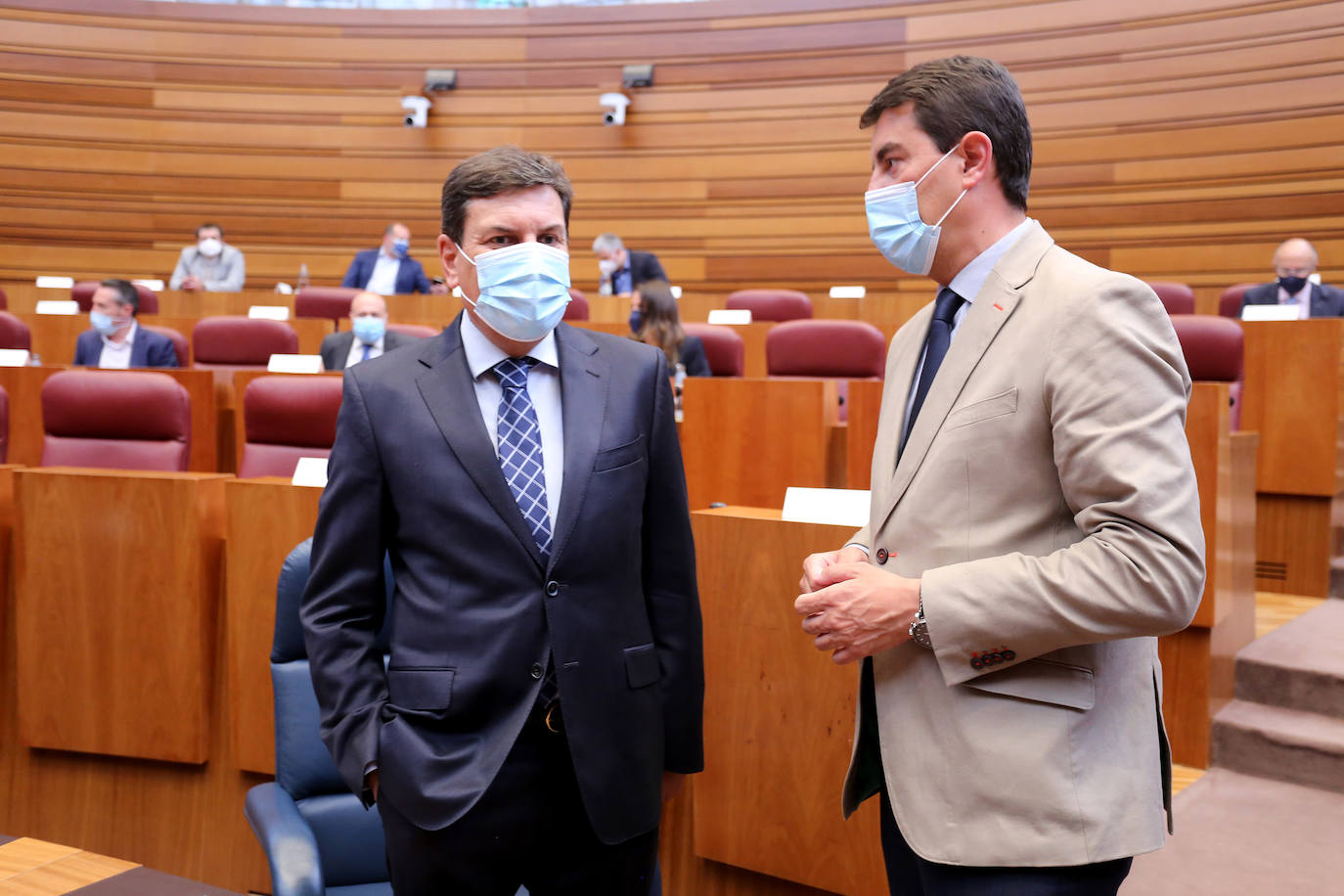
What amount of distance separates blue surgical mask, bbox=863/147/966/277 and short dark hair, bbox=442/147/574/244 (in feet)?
1.04

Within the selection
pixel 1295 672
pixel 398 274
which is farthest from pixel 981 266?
pixel 398 274

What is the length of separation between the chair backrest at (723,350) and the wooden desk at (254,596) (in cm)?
233

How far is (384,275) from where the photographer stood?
6316 millimetres

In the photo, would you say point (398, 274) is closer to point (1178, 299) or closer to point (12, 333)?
point (12, 333)

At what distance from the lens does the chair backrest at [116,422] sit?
8.86 ft

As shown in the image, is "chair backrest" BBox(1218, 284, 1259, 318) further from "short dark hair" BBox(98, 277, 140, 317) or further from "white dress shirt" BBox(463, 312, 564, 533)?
"short dark hair" BBox(98, 277, 140, 317)

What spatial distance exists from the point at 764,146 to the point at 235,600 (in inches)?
216

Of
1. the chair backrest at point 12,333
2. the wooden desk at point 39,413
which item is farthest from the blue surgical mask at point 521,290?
the chair backrest at point 12,333

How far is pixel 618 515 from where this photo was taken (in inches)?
40.8

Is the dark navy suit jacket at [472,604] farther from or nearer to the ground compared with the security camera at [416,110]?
nearer to the ground

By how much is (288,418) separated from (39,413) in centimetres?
104

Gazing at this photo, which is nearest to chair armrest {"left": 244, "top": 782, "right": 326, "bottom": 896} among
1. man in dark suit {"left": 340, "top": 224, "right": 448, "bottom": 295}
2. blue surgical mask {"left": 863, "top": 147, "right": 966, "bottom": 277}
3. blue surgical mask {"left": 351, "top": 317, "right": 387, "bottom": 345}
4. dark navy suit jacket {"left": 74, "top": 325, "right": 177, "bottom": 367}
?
blue surgical mask {"left": 863, "top": 147, "right": 966, "bottom": 277}

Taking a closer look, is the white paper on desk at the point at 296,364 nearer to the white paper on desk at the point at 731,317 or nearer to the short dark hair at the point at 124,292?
the short dark hair at the point at 124,292

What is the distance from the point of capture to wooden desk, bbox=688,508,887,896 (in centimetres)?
144
